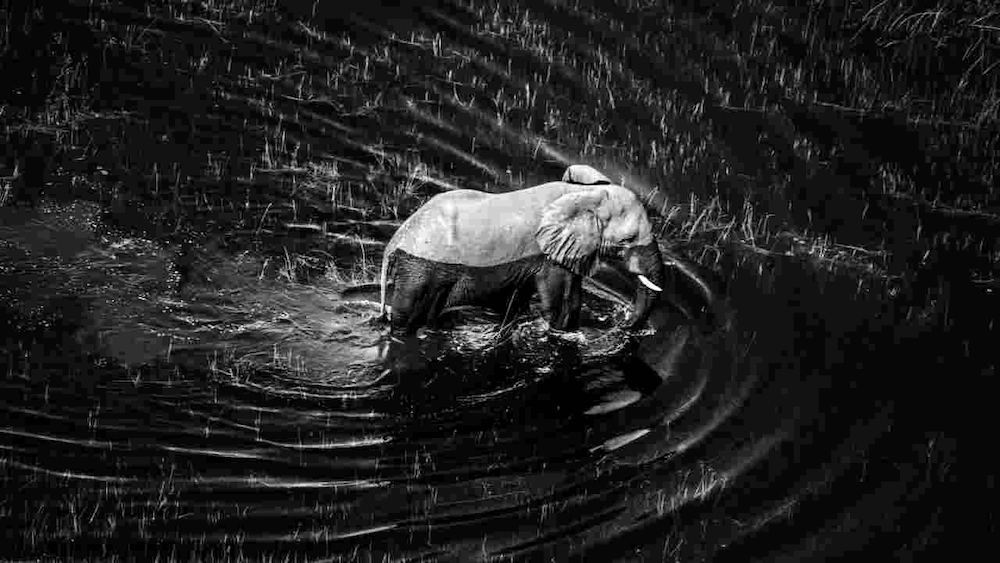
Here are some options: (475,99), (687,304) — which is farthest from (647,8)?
(687,304)

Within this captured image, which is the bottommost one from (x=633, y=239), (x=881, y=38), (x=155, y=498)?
(x=155, y=498)

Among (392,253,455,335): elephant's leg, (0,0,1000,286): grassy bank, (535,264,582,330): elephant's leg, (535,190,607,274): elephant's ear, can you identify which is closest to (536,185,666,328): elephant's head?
(535,190,607,274): elephant's ear

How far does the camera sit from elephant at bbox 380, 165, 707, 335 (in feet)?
30.5

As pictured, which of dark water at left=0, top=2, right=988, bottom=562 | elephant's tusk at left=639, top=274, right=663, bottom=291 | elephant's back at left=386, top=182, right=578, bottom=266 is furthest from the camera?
elephant's tusk at left=639, top=274, right=663, bottom=291

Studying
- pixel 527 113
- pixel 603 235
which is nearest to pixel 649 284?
pixel 603 235

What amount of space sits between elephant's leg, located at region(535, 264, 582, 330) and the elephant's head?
109 millimetres

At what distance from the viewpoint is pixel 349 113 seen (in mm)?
13508

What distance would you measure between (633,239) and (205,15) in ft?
25.1

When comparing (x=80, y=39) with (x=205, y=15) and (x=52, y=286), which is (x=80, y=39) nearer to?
(x=205, y=15)

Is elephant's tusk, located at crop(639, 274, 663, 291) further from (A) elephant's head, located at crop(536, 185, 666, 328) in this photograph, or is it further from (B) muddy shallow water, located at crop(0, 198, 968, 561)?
(B) muddy shallow water, located at crop(0, 198, 968, 561)

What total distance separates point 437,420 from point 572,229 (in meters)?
1.86

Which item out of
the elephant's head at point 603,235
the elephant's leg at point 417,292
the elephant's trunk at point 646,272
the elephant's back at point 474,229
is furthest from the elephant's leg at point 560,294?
the elephant's leg at point 417,292

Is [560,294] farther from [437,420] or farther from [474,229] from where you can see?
[437,420]

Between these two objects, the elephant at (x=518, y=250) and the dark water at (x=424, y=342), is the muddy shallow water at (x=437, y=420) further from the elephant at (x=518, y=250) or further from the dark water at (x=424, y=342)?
the elephant at (x=518, y=250)
